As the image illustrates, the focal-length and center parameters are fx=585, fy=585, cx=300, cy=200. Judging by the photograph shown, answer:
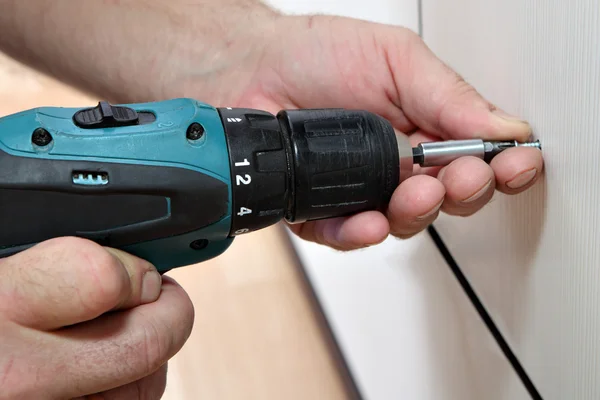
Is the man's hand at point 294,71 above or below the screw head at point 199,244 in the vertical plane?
above

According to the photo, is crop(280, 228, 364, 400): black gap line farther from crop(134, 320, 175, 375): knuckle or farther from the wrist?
crop(134, 320, 175, 375): knuckle

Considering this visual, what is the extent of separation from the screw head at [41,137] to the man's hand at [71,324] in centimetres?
6

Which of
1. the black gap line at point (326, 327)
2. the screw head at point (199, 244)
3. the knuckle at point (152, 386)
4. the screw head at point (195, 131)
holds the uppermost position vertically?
the screw head at point (195, 131)

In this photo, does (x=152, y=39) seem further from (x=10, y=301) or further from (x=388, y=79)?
(x=10, y=301)

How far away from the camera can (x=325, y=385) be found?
0.82 metres

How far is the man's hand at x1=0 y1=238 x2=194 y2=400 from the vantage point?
1.13 feet

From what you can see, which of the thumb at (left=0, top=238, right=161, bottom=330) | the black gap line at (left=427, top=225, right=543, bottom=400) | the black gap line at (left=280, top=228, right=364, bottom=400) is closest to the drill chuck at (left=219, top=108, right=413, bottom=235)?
the thumb at (left=0, top=238, right=161, bottom=330)

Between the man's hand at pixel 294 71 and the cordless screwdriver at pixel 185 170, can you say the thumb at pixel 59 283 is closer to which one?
the cordless screwdriver at pixel 185 170

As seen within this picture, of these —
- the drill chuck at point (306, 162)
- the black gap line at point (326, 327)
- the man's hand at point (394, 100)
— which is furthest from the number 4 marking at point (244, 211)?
the black gap line at point (326, 327)

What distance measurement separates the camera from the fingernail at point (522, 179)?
0.42 metres

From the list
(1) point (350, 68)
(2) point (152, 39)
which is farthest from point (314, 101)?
(2) point (152, 39)

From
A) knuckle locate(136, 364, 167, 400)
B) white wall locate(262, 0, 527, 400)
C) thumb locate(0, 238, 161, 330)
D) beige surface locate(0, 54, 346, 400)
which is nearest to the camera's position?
thumb locate(0, 238, 161, 330)

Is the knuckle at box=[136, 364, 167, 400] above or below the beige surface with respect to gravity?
above

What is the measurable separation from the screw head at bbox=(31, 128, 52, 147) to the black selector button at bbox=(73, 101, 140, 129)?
21 mm
